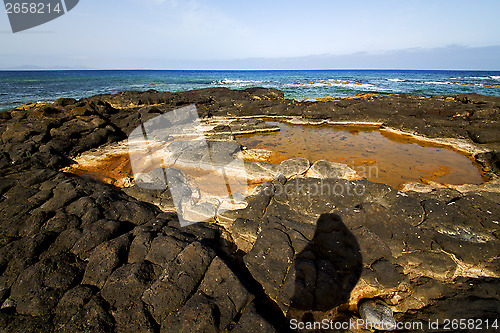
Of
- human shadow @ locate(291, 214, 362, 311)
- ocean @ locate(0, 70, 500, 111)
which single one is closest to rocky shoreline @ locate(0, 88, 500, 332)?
human shadow @ locate(291, 214, 362, 311)

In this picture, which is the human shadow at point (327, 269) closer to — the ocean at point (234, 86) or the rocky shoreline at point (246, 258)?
the rocky shoreline at point (246, 258)

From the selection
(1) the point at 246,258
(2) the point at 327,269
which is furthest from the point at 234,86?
(2) the point at 327,269

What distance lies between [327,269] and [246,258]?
1463 mm

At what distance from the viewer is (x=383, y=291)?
145 inches

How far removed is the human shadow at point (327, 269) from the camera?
3400 mm

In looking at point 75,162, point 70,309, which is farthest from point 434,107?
point 75,162

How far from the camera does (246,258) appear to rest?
404 centimetres

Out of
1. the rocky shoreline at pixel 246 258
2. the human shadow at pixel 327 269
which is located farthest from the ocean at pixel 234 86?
the human shadow at pixel 327 269

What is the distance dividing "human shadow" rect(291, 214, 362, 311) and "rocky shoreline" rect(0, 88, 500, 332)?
19mm

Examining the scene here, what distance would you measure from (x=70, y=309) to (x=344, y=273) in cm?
440

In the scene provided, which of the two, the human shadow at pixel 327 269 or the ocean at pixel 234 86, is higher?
the ocean at pixel 234 86

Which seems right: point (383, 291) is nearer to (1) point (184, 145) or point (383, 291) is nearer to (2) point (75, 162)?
(1) point (184, 145)

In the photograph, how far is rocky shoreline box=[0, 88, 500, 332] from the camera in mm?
3080

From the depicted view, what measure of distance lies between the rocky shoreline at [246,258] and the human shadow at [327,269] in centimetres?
2
